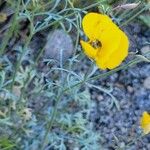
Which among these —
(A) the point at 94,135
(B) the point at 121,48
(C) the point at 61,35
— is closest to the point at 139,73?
(C) the point at 61,35

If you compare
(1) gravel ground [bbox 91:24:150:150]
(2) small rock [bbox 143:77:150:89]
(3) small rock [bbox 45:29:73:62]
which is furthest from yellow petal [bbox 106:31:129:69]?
(2) small rock [bbox 143:77:150:89]

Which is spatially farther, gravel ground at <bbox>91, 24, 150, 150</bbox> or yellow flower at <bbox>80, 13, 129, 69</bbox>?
gravel ground at <bbox>91, 24, 150, 150</bbox>

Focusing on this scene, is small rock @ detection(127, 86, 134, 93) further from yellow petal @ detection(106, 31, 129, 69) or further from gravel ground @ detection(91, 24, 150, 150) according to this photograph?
yellow petal @ detection(106, 31, 129, 69)

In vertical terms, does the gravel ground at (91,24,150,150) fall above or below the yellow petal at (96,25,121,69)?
below

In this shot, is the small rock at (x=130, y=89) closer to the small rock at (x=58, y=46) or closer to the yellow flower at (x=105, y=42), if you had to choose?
the small rock at (x=58, y=46)

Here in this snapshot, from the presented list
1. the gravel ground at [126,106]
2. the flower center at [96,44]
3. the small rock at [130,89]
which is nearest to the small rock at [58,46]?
the gravel ground at [126,106]

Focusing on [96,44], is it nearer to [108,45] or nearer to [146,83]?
[108,45]

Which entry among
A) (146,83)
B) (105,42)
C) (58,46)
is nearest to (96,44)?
(105,42)
